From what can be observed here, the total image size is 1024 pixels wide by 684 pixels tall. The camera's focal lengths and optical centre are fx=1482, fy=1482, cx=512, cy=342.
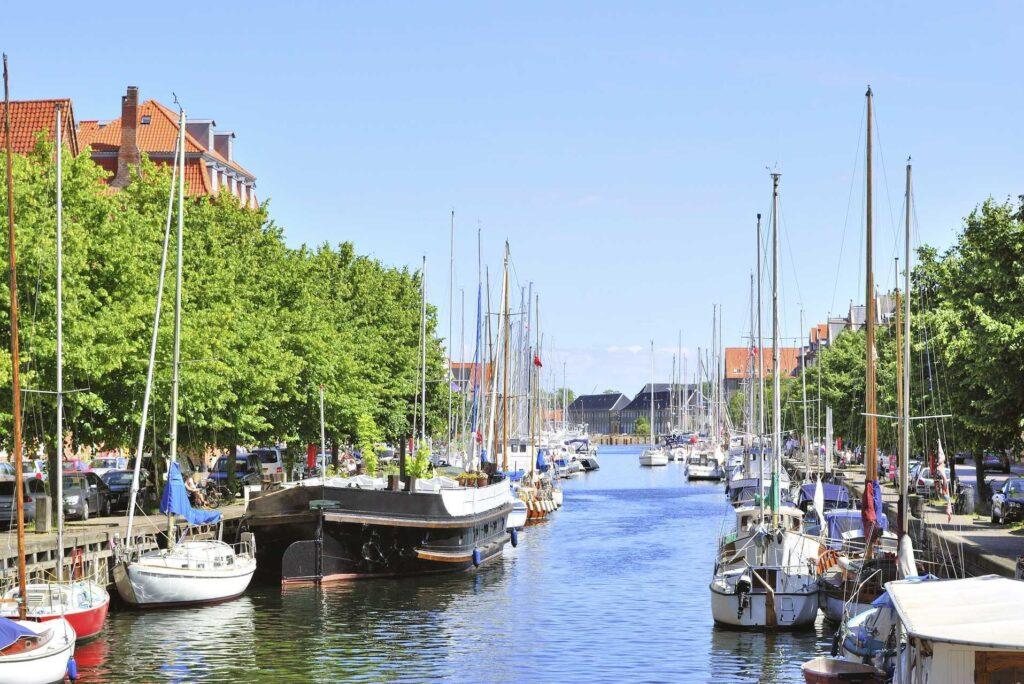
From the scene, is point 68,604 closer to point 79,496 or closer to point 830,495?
point 79,496

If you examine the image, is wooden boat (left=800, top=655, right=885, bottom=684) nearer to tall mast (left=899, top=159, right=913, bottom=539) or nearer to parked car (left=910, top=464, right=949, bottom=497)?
tall mast (left=899, top=159, right=913, bottom=539)

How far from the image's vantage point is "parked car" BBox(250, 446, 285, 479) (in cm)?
8125

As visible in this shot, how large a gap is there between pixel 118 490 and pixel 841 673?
125ft

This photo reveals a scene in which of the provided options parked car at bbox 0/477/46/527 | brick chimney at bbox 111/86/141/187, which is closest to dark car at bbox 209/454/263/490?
parked car at bbox 0/477/46/527

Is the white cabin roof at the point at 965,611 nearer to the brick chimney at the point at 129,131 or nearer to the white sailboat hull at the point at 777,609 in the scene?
the white sailboat hull at the point at 777,609

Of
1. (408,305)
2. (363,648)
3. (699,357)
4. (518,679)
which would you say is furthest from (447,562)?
(699,357)

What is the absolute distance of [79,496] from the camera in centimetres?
4928

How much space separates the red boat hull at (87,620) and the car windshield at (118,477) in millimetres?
25100

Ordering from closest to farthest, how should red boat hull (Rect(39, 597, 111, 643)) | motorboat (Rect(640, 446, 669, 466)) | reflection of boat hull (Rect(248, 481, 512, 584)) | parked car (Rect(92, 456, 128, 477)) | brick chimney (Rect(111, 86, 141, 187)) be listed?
red boat hull (Rect(39, 597, 111, 643)), reflection of boat hull (Rect(248, 481, 512, 584)), parked car (Rect(92, 456, 128, 477)), brick chimney (Rect(111, 86, 141, 187)), motorboat (Rect(640, 446, 669, 466))

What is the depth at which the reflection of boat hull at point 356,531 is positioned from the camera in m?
46.6

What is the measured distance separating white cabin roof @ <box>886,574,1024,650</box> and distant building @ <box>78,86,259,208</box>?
249 ft

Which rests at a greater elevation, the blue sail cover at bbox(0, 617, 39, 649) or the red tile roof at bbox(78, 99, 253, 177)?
the red tile roof at bbox(78, 99, 253, 177)

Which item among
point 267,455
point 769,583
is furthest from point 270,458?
point 769,583

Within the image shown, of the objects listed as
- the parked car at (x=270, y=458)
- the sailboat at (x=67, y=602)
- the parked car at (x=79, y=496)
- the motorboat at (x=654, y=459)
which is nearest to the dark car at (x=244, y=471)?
the parked car at (x=270, y=458)
